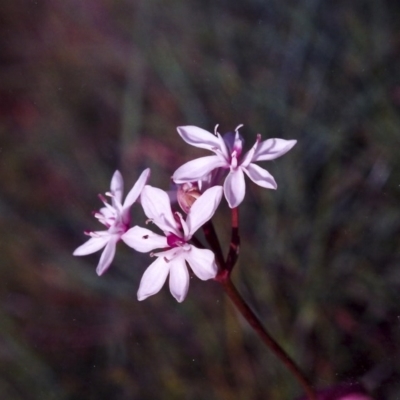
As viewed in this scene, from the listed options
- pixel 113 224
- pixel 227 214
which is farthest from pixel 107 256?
pixel 227 214

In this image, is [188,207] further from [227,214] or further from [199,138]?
[227,214]

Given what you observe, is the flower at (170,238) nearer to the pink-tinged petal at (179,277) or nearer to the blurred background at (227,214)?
the pink-tinged petal at (179,277)

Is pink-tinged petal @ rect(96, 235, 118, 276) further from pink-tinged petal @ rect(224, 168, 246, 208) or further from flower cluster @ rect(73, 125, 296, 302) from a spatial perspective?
pink-tinged petal @ rect(224, 168, 246, 208)

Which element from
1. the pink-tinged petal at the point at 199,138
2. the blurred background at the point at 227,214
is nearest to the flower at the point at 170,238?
the pink-tinged petal at the point at 199,138

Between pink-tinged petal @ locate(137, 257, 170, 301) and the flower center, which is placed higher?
the flower center

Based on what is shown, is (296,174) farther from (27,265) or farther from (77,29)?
(77,29)

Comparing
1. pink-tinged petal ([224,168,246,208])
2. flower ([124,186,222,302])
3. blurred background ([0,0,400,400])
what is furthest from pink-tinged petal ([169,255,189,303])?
blurred background ([0,0,400,400])
